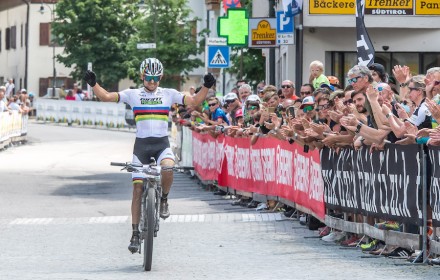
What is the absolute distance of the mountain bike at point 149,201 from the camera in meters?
13.1

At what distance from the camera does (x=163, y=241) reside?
636 inches

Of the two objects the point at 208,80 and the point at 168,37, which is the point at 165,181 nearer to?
the point at 208,80

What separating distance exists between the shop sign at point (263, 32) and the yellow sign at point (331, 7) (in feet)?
2.83

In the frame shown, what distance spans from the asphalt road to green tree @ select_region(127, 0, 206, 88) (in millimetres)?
29825

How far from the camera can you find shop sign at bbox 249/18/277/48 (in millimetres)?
29645

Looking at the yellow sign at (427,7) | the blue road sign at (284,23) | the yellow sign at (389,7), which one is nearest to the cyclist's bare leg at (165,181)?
the blue road sign at (284,23)

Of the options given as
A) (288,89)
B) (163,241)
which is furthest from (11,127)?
(163,241)

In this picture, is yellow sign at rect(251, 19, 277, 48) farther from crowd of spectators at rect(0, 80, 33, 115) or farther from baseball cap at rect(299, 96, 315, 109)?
crowd of spectators at rect(0, 80, 33, 115)

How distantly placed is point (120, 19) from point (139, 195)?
65.5m

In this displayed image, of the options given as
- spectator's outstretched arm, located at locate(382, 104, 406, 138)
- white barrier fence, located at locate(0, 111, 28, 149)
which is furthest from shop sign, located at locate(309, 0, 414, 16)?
spectator's outstretched arm, located at locate(382, 104, 406, 138)

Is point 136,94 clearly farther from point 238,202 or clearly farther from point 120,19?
point 120,19

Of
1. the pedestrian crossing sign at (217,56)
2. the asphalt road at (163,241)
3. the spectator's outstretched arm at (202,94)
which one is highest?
the pedestrian crossing sign at (217,56)

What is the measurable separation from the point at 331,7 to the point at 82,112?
116 feet

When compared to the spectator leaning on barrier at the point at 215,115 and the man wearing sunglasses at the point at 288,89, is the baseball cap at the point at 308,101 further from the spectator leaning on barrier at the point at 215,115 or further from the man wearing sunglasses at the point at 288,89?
the spectator leaning on barrier at the point at 215,115
